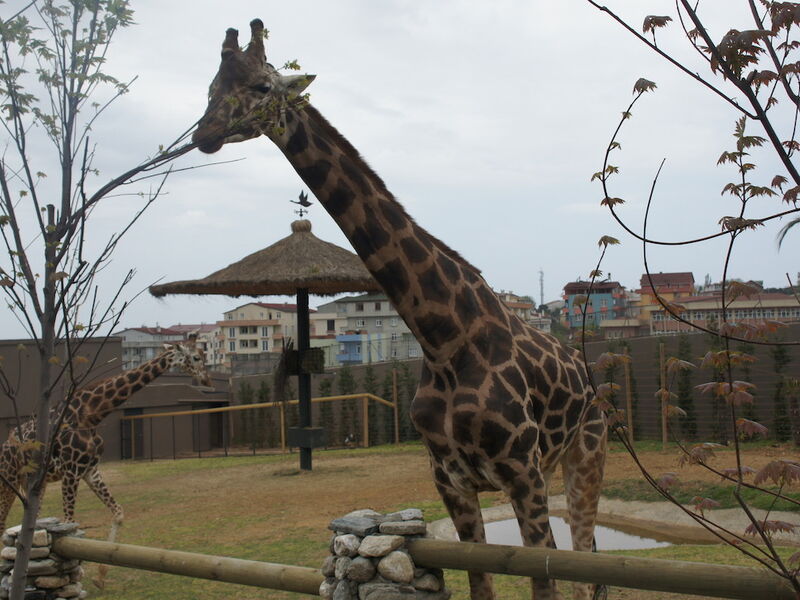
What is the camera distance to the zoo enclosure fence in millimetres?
17641

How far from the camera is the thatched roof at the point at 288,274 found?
1157 cm

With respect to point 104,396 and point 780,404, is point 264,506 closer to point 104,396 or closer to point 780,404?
point 104,396

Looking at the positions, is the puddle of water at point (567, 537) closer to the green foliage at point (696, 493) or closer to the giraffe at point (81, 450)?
the green foliage at point (696, 493)

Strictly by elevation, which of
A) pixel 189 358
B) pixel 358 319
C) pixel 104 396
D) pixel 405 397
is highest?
pixel 358 319

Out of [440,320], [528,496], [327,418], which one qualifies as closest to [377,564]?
[528,496]

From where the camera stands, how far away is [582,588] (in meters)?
4.46

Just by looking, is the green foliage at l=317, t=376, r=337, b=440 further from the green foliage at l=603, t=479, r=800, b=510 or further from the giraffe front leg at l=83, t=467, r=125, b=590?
the giraffe front leg at l=83, t=467, r=125, b=590

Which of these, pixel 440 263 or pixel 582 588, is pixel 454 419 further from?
pixel 582 588

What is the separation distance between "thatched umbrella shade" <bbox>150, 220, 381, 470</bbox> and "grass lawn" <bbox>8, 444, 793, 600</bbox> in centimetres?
136

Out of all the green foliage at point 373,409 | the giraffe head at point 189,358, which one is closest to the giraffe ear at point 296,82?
the giraffe head at point 189,358

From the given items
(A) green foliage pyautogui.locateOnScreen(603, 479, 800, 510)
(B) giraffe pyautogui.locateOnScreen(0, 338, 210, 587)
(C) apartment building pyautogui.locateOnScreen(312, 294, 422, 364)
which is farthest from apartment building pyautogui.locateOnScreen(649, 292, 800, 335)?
(C) apartment building pyautogui.locateOnScreen(312, 294, 422, 364)

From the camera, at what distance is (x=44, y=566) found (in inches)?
203

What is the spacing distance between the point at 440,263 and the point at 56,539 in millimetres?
3359

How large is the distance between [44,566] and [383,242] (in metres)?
3.39
